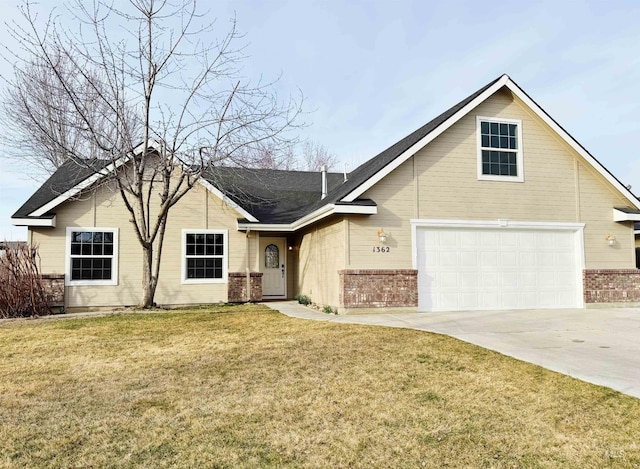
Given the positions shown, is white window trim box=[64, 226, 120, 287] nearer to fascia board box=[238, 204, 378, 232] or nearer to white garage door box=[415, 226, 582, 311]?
fascia board box=[238, 204, 378, 232]

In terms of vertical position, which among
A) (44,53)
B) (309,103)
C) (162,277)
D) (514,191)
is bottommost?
(162,277)

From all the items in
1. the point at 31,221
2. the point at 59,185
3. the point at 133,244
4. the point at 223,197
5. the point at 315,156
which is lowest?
the point at 133,244

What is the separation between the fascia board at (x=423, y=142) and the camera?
11.2 metres

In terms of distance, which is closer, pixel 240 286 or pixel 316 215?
pixel 316 215

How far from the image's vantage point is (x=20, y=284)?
1209cm

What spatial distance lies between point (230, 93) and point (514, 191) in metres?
8.46

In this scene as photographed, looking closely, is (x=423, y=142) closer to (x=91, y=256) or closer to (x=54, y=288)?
(x=91, y=256)

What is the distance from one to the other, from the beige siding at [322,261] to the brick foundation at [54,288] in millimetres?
7225

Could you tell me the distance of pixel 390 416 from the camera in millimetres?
4277

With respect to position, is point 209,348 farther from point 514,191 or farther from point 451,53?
point 451,53

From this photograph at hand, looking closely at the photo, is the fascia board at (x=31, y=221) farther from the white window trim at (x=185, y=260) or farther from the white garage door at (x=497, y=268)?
the white garage door at (x=497, y=268)

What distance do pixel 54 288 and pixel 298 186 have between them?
9.49 meters

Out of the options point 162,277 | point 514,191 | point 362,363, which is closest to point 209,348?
point 362,363

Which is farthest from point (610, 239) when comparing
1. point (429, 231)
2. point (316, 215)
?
point (316, 215)
